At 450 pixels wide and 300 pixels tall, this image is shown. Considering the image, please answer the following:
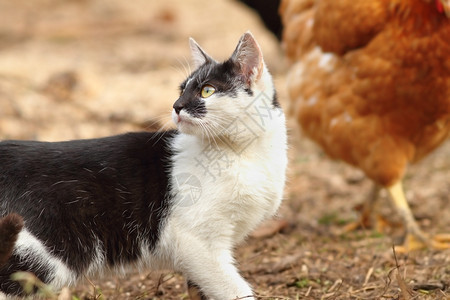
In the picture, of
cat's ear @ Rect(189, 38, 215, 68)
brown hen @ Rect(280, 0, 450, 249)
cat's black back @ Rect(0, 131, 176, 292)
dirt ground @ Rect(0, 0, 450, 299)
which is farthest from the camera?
brown hen @ Rect(280, 0, 450, 249)

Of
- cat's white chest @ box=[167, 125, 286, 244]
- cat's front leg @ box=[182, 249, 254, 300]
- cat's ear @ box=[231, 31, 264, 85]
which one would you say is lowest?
cat's front leg @ box=[182, 249, 254, 300]

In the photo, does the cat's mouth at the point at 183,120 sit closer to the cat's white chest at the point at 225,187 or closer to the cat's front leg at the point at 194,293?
the cat's white chest at the point at 225,187

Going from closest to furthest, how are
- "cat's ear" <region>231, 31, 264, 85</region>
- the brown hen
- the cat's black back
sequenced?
the cat's black back, "cat's ear" <region>231, 31, 264, 85</region>, the brown hen

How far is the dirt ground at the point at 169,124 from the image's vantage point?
3.56 meters

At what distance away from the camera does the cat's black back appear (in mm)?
2828

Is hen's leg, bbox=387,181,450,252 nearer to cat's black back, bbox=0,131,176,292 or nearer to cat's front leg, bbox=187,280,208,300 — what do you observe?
cat's front leg, bbox=187,280,208,300

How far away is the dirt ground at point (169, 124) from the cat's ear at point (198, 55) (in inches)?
13.8

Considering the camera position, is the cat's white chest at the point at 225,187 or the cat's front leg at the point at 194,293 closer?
the cat's white chest at the point at 225,187

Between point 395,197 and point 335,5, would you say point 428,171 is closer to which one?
point 395,197

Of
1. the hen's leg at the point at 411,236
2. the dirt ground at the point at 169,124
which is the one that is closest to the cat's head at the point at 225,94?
the dirt ground at the point at 169,124

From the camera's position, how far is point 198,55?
3.31 meters

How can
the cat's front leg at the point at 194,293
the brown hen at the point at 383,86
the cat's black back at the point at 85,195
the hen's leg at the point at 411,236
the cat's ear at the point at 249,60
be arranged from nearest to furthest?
1. the cat's black back at the point at 85,195
2. the cat's ear at the point at 249,60
3. the cat's front leg at the point at 194,293
4. the brown hen at the point at 383,86
5. the hen's leg at the point at 411,236

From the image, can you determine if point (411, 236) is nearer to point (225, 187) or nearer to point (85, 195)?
point (225, 187)

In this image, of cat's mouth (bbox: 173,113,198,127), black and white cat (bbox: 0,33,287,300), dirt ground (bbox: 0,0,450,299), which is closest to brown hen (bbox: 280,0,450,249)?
dirt ground (bbox: 0,0,450,299)
